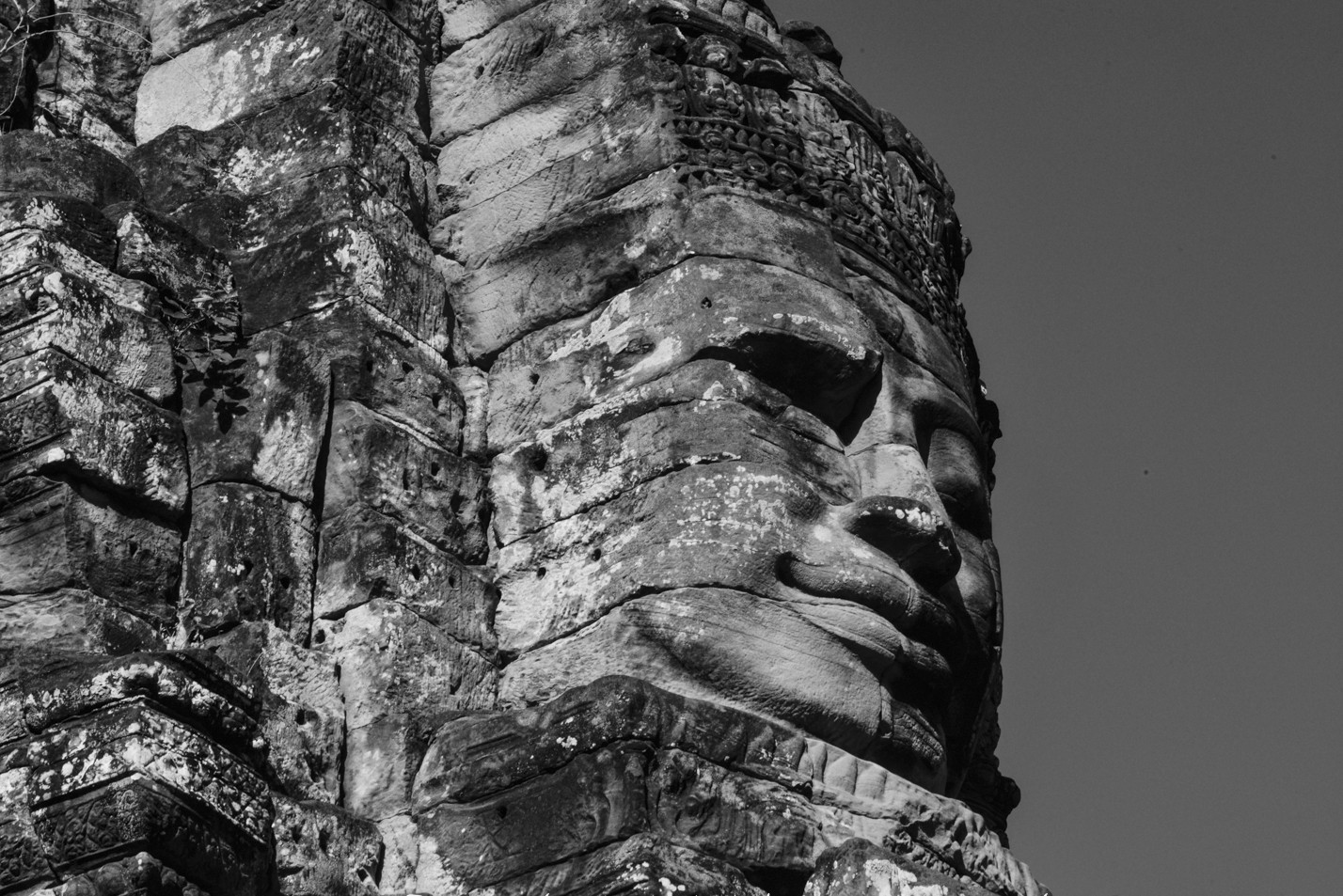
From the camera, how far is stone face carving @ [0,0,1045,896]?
26.5ft

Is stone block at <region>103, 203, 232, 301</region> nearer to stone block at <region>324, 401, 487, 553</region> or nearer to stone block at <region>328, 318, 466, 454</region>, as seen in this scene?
stone block at <region>328, 318, 466, 454</region>

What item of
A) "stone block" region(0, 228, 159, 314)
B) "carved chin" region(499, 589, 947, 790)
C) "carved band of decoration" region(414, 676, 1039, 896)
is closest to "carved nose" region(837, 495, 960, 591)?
"carved chin" region(499, 589, 947, 790)

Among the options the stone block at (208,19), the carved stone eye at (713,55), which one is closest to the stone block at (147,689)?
the carved stone eye at (713,55)

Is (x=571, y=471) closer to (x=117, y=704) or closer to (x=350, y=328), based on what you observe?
(x=350, y=328)

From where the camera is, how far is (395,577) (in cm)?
895

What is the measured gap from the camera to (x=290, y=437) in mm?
9141

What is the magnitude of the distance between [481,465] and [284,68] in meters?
2.02

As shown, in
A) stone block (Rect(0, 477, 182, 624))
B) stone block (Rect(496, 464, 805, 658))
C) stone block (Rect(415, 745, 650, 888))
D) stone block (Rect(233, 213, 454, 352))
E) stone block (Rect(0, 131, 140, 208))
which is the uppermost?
stone block (Rect(0, 131, 140, 208))

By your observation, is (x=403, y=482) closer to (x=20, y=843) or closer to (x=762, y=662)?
(x=762, y=662)

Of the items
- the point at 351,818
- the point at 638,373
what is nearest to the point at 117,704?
Answer: the point at 351,818

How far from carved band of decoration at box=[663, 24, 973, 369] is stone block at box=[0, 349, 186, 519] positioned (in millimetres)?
2300

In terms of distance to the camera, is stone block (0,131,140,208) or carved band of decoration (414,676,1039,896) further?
stone block (0,131,140,208)

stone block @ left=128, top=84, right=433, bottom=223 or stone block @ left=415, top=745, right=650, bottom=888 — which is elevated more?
stone block @ left=128, top=84, right=433, bottom=223

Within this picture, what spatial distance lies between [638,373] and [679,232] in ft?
1.97
